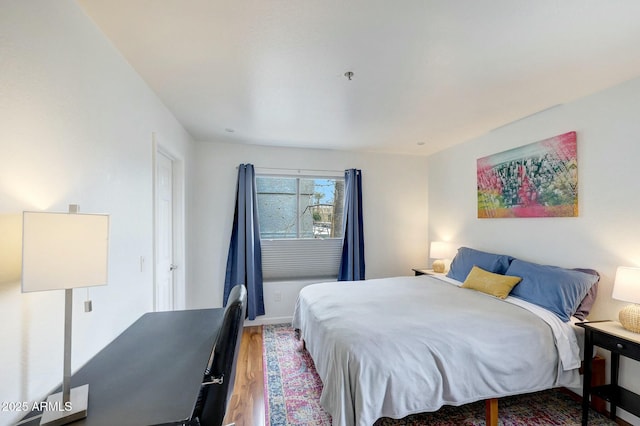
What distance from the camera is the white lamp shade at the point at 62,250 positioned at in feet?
2.68

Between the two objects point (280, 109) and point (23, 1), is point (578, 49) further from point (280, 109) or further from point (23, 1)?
point (23, 1)

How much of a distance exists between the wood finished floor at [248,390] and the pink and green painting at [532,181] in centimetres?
298

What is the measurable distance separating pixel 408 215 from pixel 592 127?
94.4 inches

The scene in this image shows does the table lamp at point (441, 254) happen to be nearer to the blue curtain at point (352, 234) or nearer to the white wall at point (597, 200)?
the white wall at point (597, 200)

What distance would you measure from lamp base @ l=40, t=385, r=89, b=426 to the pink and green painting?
335cm

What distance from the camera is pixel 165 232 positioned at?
2834 millimetres

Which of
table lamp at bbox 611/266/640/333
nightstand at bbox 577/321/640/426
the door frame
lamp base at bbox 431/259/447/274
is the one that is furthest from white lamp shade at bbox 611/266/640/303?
the door frame

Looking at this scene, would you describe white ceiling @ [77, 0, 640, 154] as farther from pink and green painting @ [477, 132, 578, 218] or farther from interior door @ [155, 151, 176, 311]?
interior door @ [155, 151, 176, 311]

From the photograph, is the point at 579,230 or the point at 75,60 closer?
the point at 75,60

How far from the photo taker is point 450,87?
7.09 feet

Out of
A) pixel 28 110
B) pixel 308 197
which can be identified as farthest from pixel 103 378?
pixel 308 197

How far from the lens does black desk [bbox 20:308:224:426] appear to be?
3.11 feet

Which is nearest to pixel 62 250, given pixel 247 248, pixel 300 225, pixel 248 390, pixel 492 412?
pixel 248 390

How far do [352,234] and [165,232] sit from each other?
2367 millimetres
